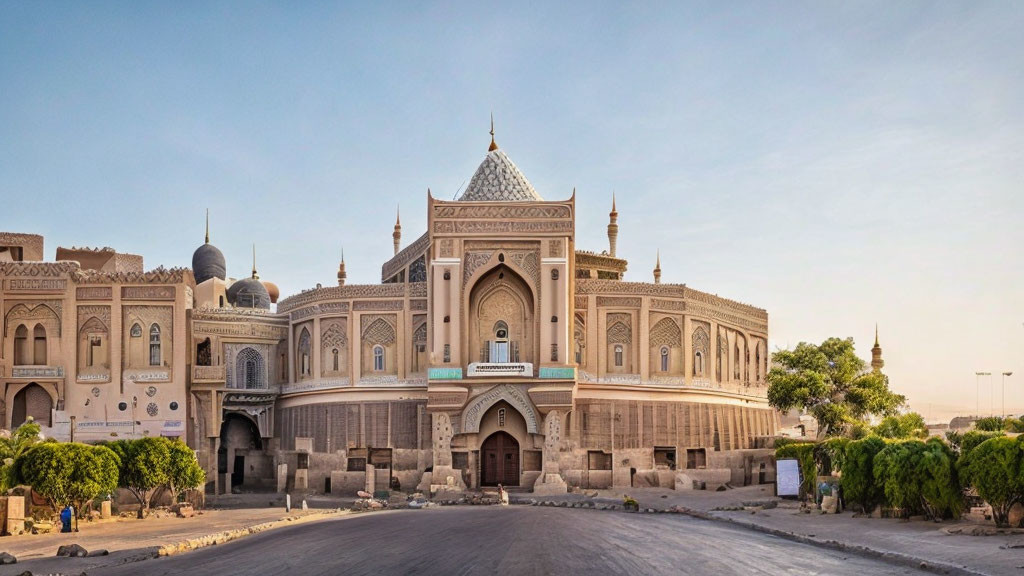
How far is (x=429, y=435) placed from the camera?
202 feet

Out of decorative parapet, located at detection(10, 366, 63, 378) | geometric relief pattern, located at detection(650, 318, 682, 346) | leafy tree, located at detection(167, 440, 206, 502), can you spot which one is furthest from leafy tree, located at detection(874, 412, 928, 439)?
decorative parapet, located at detection(10, 366, 63, 378)

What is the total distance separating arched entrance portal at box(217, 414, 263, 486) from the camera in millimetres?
67000

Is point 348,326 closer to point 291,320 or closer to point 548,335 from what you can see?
point 291,320

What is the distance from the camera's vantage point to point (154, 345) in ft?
204

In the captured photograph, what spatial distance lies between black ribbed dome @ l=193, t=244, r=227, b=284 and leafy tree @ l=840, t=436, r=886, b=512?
→ 49726 millimetres

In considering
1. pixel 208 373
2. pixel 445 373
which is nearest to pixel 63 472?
pixel 208 373

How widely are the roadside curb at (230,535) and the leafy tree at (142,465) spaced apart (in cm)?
727

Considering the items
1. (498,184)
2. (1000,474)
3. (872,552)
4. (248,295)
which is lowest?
(872,552)

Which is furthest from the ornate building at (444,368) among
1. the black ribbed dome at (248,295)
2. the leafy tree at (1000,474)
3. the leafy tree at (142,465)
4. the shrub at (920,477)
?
the leafy tree at (1000,474)

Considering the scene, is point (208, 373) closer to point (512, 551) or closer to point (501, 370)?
point (501, 370)

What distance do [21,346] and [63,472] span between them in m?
18.0

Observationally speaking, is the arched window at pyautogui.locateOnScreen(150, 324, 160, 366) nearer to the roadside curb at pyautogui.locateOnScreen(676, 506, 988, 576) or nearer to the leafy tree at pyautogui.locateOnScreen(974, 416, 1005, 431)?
the roadside curb at pyautogui.locateOnScreen(676, 506, 988, 576)

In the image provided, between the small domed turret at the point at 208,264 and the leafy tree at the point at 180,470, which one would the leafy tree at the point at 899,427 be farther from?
the small domed turret at the point at 208,264

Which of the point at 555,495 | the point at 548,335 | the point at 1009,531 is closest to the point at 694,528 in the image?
the point at 1009,531
